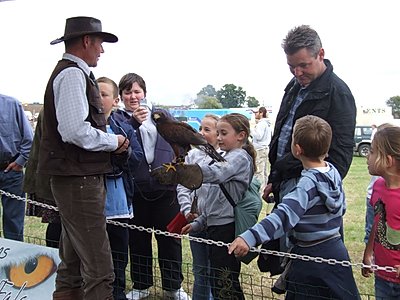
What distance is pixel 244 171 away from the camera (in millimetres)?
2908

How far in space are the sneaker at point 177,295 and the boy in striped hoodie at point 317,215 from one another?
143cm

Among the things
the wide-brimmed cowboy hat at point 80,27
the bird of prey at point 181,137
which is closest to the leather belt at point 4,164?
the wide-brimmed cowboy hat at point 80,27

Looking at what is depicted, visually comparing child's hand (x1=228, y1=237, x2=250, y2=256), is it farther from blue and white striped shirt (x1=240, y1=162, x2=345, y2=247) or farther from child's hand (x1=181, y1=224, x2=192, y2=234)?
child's hand (x1=181, y1=224, x2=192, y2=234)

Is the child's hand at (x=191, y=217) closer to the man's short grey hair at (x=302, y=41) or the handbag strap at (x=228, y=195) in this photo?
the handbag strap at (x=228, y=195)

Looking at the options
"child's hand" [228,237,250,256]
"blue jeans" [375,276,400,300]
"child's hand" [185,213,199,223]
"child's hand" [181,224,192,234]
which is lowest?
"blue jeans" [375,276,400,300]

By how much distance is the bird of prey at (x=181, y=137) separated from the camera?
2605 millimetres

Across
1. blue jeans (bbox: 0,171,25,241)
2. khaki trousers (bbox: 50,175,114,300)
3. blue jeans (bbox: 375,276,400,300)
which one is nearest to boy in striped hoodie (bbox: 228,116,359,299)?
blue jeans (bbox: 375,276,400,300)

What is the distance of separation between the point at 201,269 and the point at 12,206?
7.03 feet

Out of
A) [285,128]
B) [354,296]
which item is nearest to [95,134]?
[285,128]

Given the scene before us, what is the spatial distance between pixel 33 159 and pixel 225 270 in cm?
156

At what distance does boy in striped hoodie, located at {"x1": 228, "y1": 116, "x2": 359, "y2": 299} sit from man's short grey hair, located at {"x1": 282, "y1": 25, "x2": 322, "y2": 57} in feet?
1.49

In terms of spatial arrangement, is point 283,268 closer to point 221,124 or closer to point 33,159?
point 221,124

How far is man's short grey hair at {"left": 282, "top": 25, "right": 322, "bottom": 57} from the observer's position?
261 centimetres

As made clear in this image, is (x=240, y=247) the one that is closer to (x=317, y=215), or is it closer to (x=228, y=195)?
(x=317, y=215)
